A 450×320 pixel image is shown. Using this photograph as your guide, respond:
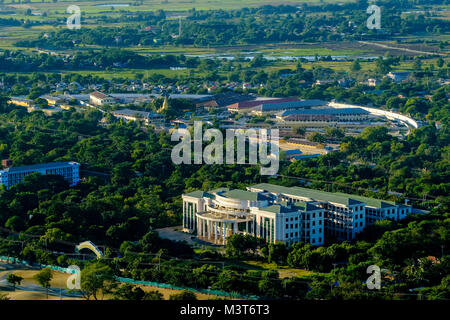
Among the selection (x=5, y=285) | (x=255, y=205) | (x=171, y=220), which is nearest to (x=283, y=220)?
(x=255, y=205)

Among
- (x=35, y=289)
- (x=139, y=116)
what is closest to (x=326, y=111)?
(x=139, y=116)

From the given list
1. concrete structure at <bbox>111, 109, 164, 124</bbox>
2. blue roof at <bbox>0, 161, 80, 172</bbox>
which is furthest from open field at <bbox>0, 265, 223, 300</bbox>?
concrete structure at <bbox>111, 109, 164, 124</bbox>

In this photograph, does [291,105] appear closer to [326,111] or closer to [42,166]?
[326,111]

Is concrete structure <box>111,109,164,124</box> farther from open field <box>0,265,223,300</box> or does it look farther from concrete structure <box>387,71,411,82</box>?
open field <box>0,265,223,300</box>

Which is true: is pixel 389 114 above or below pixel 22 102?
below

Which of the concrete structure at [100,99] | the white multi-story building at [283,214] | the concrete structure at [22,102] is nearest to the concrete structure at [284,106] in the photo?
the concrete structure at [100,99]

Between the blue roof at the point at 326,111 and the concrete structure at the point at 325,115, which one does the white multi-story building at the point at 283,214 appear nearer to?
the concrete structure at the point at 325,115

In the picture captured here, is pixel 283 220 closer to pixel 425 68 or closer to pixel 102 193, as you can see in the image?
pixel 102 193

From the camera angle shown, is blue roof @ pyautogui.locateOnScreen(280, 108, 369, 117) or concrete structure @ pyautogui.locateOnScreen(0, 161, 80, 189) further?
blue roof @ pyautogui.locateOnScreen(280, 108, 369, 117)
